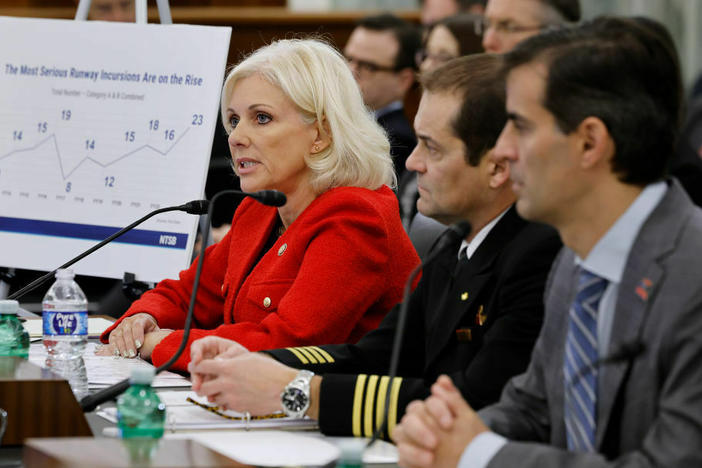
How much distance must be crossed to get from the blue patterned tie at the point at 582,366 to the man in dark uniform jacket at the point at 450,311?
0.31m

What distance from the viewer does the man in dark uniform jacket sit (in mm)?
1983

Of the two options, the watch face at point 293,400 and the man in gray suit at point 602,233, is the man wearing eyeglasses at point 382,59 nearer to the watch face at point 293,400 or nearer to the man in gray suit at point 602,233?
the watch face at point 293,400

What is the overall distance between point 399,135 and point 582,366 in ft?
13.3

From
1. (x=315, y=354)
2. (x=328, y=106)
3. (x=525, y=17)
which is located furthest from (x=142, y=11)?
(x=525, y=17)

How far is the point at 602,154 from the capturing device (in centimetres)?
159

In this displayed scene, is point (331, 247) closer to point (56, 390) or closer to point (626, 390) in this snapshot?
point (56, 390)

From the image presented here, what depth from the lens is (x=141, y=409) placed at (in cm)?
177

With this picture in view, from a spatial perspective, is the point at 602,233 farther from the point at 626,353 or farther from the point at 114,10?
the point at 114,10

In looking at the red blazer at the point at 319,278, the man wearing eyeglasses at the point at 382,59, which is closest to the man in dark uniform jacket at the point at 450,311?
the red blazer at the point at 319,278

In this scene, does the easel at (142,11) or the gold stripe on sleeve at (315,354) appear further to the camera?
the easel at (142,11)

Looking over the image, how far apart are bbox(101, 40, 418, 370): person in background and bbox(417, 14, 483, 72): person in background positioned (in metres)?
2.87

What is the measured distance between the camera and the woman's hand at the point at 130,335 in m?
2.78

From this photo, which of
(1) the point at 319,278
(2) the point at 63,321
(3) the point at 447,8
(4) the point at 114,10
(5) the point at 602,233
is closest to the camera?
(5) the point at 602,233

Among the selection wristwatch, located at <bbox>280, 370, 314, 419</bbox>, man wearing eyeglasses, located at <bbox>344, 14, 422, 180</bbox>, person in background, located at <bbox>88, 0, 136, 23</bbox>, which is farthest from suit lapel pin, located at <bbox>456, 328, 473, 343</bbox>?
man wearing eyeglasses, located at <bbox>344, 14, 422, 180</bbox>
